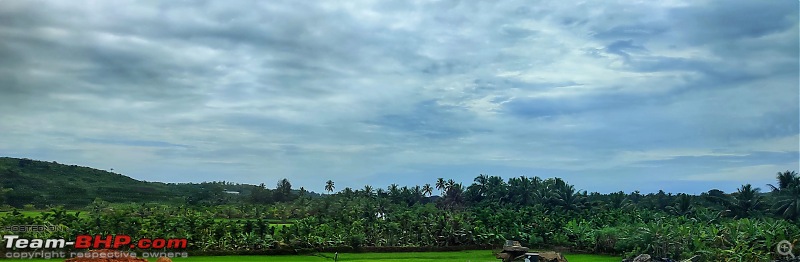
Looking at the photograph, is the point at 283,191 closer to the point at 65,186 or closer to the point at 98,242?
the point at 65,186

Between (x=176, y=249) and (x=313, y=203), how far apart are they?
23.3 meters

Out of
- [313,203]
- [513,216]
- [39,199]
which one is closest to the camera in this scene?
[513,216]

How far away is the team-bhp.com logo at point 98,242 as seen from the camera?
25.0 m

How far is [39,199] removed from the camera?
55.4 meters

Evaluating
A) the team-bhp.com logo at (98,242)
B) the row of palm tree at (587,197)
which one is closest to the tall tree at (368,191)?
the row of palm tree at (587,197)

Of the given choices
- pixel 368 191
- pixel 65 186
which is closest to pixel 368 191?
pixel 368 191

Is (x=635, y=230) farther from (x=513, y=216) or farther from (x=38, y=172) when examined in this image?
(x=38, y=172)

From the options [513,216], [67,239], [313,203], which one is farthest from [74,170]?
[513,216]

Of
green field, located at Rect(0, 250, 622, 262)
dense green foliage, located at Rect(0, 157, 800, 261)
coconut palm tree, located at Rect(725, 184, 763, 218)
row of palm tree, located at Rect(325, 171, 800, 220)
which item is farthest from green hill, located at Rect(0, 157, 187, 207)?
coconut palm tree, located at Rect(725, 184, 763, 218)

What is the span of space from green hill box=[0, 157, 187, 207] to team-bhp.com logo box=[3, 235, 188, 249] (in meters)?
32.1

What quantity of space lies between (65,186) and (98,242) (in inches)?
1614

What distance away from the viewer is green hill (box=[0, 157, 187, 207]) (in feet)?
184

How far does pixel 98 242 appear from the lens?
2683cm

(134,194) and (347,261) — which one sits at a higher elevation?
(134,194)
